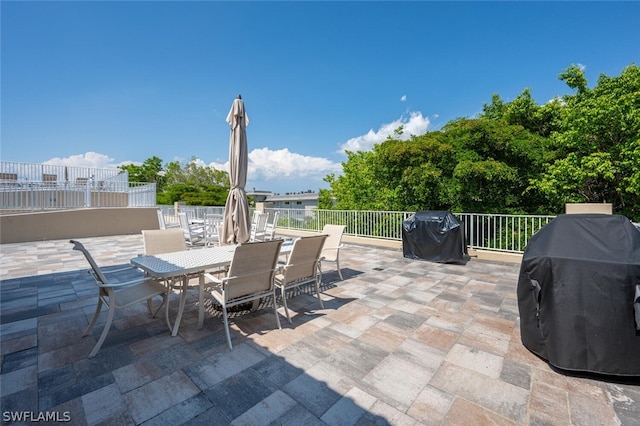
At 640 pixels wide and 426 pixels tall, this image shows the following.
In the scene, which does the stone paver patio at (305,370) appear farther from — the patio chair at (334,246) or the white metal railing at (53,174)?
the white metal railing at (53,174)

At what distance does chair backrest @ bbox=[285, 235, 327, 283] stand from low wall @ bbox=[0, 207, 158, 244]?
10945 mm

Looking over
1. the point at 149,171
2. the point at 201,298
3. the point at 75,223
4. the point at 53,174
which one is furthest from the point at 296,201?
the point at 201,298

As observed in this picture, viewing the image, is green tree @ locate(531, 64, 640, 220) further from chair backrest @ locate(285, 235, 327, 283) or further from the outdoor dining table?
the outdoor dining table

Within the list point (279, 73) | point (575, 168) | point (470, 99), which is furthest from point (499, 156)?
point (279, 73)

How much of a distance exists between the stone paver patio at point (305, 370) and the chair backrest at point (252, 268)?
0.48 meters

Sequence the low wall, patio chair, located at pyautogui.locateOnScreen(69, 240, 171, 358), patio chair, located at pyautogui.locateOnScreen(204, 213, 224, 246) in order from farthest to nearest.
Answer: the low wall
patio chair, located at pyautogui.locateOnScreen(204, 213, 224, 246)
patio chair, located at pyautogui.locateOnScreen(69, 240, 171, 358)

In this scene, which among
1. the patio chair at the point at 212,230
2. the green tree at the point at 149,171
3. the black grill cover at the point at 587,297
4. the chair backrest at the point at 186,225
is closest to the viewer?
the black grill cover at the point at 587,297

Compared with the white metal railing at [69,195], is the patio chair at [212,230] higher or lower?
lower

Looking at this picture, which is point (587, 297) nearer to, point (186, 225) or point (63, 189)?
point (186, 225)

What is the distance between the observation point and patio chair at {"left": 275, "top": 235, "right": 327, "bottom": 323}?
2.98 metres

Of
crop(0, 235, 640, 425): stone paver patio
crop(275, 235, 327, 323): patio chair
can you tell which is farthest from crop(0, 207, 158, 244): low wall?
crop(275, 235, 327, 323): patio chair

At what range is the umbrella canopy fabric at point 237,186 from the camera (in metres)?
3.88

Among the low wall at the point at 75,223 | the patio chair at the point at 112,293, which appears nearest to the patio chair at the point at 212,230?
the patio chair at the point at 112,293

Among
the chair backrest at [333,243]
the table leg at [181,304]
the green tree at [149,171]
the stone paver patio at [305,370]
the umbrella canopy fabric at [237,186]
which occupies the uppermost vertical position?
the green tree at [149,171]
